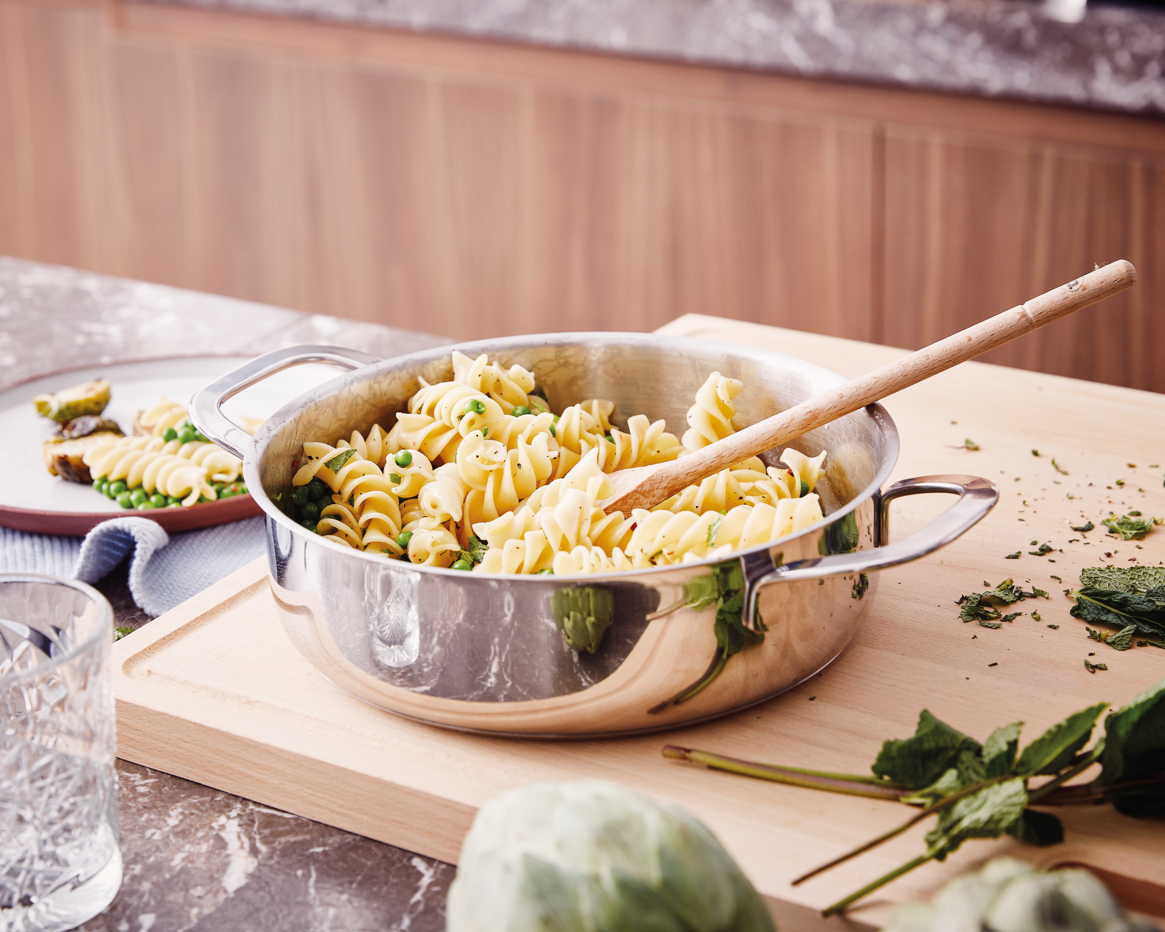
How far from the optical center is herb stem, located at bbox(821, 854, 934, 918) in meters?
0.78

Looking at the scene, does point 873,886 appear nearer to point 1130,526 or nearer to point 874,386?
point 874,386

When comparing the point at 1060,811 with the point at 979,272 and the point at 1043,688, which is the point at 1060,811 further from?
the point at 979,272

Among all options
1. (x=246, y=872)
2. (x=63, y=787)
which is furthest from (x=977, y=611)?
(x=63, y=787)

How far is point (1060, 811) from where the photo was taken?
88 centimetres

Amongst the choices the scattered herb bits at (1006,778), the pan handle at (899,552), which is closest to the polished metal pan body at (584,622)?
the pan handle at (899,552)

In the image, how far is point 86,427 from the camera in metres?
1.50

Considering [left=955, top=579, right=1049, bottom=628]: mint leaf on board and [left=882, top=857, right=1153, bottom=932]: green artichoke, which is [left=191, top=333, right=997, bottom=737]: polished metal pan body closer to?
[left=955, top=579, right=1049, bottom=628]: mint leaf on board

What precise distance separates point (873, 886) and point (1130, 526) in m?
0.70

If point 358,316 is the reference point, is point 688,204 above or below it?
above

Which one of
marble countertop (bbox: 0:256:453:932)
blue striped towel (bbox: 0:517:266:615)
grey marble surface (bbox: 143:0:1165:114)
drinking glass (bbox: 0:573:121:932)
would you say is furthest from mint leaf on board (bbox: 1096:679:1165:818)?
grey marble surface (bbox: 143:0:1165:114)

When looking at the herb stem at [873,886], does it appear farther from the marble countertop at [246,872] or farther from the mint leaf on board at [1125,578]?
the mint leaf on board at [1125,578]

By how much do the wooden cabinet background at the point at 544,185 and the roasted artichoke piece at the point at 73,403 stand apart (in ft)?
6.24

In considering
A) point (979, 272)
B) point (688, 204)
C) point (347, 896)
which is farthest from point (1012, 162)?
point (347, 896)

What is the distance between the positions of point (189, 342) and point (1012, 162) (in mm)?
1879
